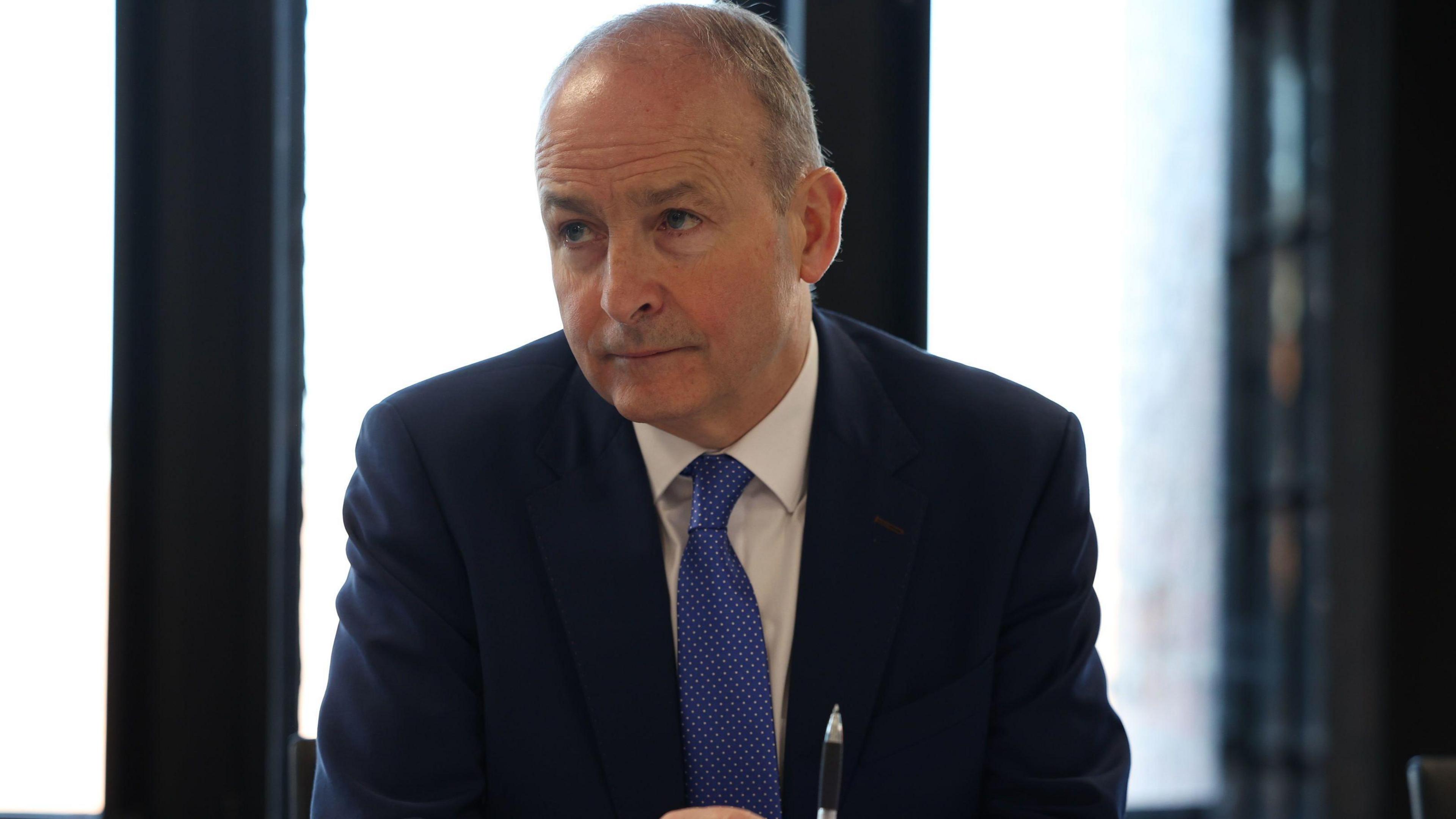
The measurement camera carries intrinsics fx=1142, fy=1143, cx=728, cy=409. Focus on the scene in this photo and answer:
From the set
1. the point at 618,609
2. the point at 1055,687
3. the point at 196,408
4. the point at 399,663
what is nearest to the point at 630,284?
the point at 618,609

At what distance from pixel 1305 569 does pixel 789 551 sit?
1.84 m

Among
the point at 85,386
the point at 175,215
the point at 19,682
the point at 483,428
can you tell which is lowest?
the point at 19,682

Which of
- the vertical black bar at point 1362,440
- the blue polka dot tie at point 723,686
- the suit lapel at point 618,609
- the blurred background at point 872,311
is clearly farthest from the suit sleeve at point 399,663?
the vertical black bar at point 1362,440

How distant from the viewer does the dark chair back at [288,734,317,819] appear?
1.40 metres

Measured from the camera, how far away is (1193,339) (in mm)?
2719

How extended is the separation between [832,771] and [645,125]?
70cm


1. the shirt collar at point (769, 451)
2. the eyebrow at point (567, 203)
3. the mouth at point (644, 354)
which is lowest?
the shirt collar at point (769, 451)

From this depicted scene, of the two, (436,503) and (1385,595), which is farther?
(1385,595)

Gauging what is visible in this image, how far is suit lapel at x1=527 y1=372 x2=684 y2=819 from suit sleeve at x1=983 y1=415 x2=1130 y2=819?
0.41m

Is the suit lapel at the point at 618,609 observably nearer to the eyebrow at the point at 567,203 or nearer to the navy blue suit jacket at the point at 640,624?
the navy blue suit jacket at the point at 640,624

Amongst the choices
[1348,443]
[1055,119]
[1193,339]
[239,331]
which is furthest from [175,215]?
[1348,443]

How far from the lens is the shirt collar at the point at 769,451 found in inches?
56.7

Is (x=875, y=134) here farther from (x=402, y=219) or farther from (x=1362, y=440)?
(x=1362, y=440)

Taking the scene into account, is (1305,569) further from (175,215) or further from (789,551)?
(175,215)
